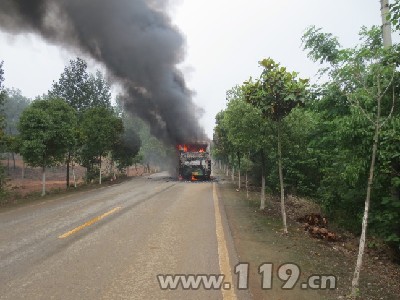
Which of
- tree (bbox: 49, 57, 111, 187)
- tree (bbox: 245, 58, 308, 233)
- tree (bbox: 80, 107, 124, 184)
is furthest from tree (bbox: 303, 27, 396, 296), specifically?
tree (bbox: 49, 57, 111, 187)

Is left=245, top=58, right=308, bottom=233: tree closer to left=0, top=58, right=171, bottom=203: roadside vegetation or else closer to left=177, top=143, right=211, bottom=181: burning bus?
left=0, top=58, right=171, bottom=203: roadside vegetation

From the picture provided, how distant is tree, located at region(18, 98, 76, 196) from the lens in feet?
62.6

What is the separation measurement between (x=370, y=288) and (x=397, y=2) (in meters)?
4.55

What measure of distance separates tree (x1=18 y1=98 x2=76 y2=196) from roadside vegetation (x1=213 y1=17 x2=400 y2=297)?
1024cm

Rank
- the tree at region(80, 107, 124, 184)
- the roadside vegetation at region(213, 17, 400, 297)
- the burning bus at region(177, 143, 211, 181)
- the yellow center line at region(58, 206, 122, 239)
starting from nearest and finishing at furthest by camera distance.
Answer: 1. the roadside vegetation at region(213, 17, 400, 297)
2. the yellow center line at region(58, 206, 122, 239)
3. the tree at region(80, 107, 124, 184)
4. the burning bus at region(177, 143, 211, 181)

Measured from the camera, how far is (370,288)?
5.77 metres

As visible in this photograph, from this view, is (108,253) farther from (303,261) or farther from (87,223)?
(303,261)

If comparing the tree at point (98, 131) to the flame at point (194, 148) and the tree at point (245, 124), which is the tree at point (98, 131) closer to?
the flame at point (194, 148)

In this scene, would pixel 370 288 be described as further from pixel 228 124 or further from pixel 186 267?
pixel 228 124

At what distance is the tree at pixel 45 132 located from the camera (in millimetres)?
19078

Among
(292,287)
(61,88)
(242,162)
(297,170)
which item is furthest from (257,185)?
(61,88)

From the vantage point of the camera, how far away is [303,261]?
6812 millimetres

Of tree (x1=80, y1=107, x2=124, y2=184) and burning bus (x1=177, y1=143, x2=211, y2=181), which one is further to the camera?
burning bus (x1=177, y1=143, x2=211, y2=181)

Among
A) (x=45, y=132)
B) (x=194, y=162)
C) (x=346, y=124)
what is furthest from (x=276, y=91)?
(x=194, y=162)
